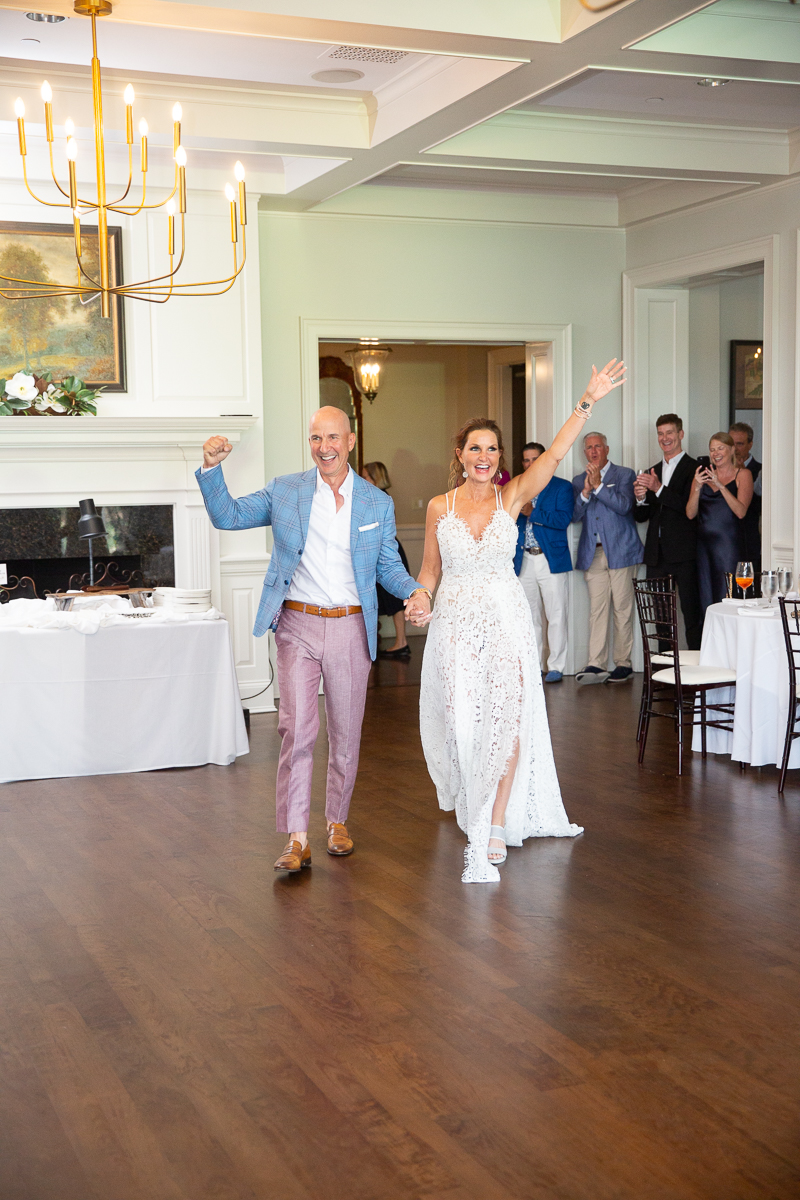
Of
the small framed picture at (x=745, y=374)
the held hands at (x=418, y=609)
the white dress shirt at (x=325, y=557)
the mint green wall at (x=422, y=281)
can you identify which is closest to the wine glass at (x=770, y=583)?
the held hands at (x=418, y=609)

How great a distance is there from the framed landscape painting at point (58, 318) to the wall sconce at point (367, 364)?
14.0 feet

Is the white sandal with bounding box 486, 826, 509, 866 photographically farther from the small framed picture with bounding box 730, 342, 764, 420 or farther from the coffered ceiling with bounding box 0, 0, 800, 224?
the small framed picture with bounding box 730, 342, 764, 420

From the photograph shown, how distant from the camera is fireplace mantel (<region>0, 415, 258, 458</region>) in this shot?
768 centimetres

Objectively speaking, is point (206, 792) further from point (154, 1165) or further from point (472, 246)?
point (472, 246)

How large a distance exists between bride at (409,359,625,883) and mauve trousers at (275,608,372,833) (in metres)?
0.38

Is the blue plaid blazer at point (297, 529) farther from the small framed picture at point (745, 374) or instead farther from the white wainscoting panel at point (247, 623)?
the small framed picture at point (745, 374)

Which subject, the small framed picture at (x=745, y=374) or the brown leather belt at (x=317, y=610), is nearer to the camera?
the brown leather belt at (x=317, y=610)

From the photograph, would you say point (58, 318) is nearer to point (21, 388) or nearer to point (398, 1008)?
point (21, 388)

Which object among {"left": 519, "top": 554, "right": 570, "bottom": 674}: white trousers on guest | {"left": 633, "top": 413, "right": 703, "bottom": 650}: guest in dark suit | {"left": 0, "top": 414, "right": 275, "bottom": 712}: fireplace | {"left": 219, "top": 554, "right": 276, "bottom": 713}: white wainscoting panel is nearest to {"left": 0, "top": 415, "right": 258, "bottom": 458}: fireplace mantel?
{"left": 0, "top": 414, "right": 275, "bottom": 712}: fireplace

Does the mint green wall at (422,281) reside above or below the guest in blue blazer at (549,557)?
above

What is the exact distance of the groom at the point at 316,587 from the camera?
463 cm

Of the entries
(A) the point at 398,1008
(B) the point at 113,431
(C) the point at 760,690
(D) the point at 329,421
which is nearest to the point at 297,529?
(D) the point at 329,421

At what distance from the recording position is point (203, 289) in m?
8.23

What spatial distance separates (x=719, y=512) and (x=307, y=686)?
5.13m
